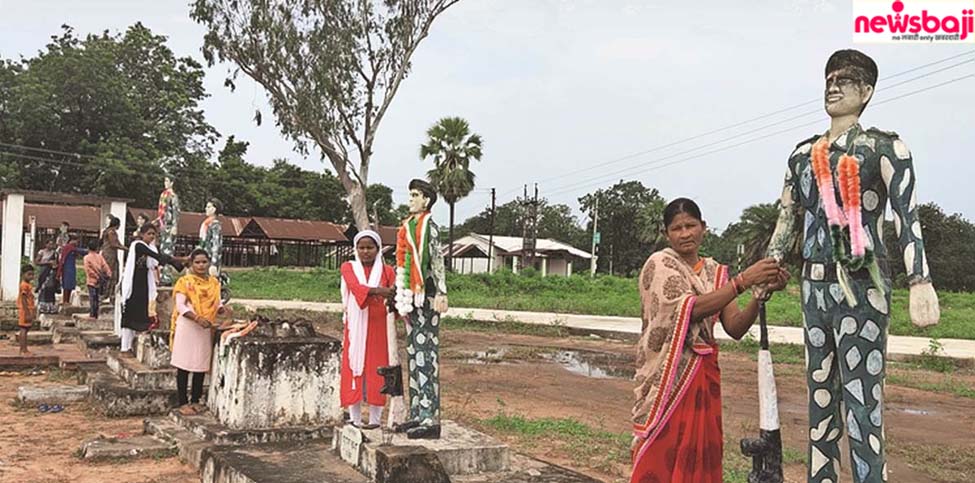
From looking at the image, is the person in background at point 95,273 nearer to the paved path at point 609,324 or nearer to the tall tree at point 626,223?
the paved path at point 609,324

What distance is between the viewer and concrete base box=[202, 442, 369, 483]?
15.2 ft

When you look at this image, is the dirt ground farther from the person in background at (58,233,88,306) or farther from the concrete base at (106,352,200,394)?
the person in background at (58,233,88,306)

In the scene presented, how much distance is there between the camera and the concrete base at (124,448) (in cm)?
595

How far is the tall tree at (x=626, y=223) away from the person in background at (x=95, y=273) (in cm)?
3725

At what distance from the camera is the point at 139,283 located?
9086mm

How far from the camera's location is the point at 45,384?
9.27 metres

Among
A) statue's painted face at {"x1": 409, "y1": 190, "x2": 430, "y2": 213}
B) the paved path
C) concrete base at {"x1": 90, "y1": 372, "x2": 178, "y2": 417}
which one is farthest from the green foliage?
statue's painted face at {"x1": 409, "y1": 190, "x2": 430, "y2": 213}

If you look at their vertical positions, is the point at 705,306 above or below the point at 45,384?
above

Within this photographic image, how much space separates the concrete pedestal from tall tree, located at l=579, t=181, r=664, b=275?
4133 cm

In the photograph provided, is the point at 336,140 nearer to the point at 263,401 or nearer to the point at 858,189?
the point at 263,401

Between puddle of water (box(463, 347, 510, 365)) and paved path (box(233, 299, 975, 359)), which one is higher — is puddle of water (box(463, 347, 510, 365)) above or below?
below

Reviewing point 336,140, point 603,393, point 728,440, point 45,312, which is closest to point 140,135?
point 336,140

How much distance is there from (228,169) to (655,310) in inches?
1717

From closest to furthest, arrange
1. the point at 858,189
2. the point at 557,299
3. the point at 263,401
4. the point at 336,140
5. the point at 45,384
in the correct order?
the point at 858,189, the point at 263,401, the point at 45,384, the point at 336,140, the point at 557,299
